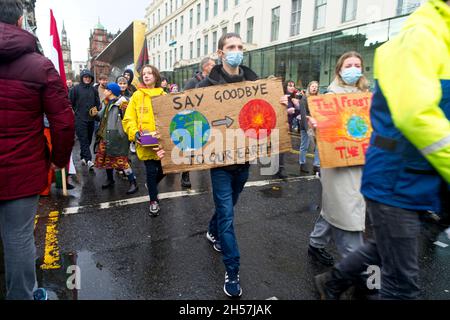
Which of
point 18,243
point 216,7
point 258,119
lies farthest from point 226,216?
point 216,7

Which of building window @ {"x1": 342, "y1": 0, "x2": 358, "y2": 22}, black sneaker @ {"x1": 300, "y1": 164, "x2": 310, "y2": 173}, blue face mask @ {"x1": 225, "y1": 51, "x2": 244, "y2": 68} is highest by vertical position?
building window @ {"x1": 342, "y1": 0, "x2": 358, "y2": 22}

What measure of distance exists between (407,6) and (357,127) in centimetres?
1371

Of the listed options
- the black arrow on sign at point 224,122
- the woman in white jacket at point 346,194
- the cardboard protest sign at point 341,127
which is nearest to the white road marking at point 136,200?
the black arrow on sign at point 224,122

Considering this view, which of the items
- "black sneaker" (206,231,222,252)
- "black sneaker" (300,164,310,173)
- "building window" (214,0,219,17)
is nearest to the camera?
"black sneaker" (206,231,222,252)

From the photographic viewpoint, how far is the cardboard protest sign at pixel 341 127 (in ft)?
8.57

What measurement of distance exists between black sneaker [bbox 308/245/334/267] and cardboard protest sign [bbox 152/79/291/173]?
1143mm

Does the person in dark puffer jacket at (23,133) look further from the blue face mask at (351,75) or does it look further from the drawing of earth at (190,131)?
the blue face mask at (351,75)

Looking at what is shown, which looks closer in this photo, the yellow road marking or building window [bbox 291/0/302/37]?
the yellow road marking

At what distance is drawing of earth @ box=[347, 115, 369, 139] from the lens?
2701 millimetres

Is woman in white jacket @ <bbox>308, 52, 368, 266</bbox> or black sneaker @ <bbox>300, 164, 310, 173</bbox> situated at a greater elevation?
woman in white jacket @ <bbox>308, 52, 368, 266</bbox>

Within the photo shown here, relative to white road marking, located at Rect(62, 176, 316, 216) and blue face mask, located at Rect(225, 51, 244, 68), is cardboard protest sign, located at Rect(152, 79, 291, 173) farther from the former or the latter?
white road marking, located at Rect(62, 176, 316, 216)

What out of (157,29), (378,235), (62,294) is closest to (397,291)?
(378,235)

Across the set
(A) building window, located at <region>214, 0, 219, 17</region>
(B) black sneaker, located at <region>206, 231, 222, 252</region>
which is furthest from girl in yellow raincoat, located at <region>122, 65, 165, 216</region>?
(A) building window, located at <region>214, 0, 219, 17</region>

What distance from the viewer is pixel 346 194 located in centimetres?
266
